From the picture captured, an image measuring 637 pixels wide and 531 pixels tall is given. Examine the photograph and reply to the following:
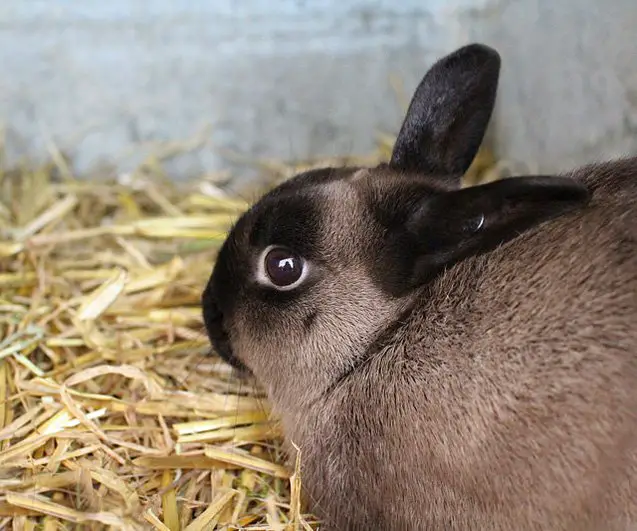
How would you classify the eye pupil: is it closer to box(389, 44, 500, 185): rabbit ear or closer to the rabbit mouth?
the rabbit mouth

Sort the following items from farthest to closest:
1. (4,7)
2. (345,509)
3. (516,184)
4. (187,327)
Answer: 1. (4,7)
2. (187,327)
3. (345,509)
4. (516,184)

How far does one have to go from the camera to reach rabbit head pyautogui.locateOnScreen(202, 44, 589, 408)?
2000 mm

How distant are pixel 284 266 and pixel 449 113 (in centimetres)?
68

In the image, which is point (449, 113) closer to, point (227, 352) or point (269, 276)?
point (269, 276)

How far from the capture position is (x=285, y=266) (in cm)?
217

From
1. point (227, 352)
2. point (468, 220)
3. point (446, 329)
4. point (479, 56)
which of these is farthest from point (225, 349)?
point (479, 56)

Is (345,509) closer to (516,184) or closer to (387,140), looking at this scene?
(516,184)

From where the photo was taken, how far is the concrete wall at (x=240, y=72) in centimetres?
353

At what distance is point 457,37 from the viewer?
3.74m

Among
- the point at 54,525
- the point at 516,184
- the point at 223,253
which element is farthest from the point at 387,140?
the point at 54,525

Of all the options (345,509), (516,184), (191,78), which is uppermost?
(516,184)

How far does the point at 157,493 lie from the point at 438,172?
1228 millimetres

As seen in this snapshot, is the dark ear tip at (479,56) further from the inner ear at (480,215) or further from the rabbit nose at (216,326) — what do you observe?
the rabbit nose at (216,326)

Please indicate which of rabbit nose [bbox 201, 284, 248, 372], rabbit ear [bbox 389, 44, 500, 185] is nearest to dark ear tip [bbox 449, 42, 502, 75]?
rabbit ear [bbox 389, 44, 500, 185]
